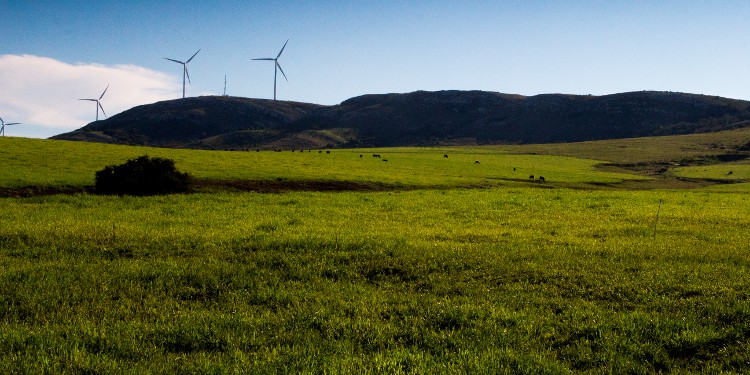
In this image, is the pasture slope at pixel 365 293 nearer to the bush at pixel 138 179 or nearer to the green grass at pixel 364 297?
the green grass at pixel 364 297

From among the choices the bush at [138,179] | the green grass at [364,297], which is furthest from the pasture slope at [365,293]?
the bush at [138,179]

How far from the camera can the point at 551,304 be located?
41.4ft

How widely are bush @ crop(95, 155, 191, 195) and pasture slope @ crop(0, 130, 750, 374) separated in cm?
989

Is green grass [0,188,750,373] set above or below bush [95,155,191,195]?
below

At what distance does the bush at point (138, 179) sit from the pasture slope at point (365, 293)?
389 inches

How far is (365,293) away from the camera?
13.4 metres

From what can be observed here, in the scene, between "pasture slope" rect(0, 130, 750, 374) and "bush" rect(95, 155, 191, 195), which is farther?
"bush" rect(95, 155, 191, 195)

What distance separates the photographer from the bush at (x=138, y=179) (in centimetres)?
3903

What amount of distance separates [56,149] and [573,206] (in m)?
59.0

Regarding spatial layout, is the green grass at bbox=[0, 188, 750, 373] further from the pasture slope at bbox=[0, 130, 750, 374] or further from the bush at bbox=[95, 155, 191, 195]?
the bush at bbox=[95, 155, 191, 195]

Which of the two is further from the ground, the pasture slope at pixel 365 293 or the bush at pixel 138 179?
the bush at pixel 138 179

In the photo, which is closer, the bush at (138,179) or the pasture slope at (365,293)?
the pasture slope at (365,293)

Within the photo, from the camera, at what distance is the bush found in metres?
39.0

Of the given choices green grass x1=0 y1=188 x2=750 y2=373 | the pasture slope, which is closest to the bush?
the pasture slope
